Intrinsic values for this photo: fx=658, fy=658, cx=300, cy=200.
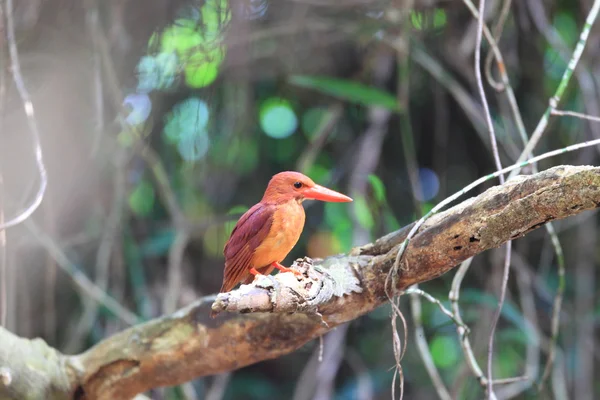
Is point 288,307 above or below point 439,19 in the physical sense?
below

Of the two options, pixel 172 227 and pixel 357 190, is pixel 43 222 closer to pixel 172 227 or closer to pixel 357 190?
pixel 172 227

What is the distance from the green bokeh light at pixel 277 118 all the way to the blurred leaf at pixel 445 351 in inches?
42.8

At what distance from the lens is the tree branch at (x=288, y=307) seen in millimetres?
985

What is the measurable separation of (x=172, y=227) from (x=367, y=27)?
1111 mm

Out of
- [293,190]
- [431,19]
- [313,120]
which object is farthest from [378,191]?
[293,190]

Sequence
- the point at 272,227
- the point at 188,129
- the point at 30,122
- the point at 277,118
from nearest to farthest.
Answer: the point at 272,227, the point at 30,122, the point at 188,129, the point at 277,118

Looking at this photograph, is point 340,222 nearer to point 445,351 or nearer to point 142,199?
point 445,351

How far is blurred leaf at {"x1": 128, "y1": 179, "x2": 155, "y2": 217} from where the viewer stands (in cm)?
279

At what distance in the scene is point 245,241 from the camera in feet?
3.98

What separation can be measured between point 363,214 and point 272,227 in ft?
3.59

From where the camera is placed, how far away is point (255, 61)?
262 centimetres

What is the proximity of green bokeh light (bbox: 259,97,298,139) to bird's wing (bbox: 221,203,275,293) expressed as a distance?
4.09 feet

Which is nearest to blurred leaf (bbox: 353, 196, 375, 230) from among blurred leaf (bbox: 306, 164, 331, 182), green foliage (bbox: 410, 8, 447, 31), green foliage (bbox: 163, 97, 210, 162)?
blurred leaf (bbox: 306, 164, 331, 182)

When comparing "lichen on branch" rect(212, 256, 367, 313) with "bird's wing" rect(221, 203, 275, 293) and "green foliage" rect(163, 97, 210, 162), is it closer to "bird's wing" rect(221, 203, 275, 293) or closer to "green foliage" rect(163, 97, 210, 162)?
"bird's wing" rect(221, 203, 275, 293)
